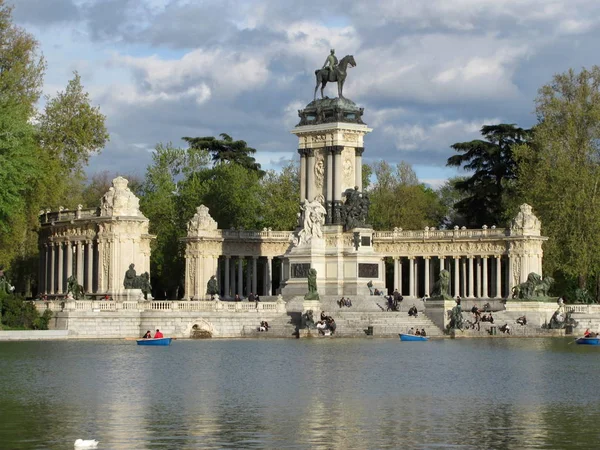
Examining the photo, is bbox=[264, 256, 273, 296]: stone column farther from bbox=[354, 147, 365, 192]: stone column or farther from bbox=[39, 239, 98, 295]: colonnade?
bbox=[39, 239, 98, 295]: colonnade

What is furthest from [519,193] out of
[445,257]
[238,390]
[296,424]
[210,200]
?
[296,424]

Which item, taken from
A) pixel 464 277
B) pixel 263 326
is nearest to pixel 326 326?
pixel 263 326

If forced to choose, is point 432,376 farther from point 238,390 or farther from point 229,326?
point 229,326

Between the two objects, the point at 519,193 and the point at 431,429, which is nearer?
the point at 431,429

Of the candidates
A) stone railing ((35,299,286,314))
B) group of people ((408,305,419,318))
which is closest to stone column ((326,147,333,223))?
stone railing ((35,299,286,314))

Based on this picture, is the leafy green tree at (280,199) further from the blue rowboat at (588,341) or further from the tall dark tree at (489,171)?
the blue rowboat at (588,341)

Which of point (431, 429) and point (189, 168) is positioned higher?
point (189, 168)

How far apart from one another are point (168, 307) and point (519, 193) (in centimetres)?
3539

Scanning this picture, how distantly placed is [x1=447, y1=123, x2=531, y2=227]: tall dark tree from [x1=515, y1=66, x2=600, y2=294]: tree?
739 cm

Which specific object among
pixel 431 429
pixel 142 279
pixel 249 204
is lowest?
pixel 431 429

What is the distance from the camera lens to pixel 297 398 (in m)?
39.3

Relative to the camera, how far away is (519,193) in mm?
101500

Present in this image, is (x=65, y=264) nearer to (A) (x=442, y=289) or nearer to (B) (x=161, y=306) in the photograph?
(B) (x=161, y=306)

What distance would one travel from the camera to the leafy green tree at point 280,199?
10909cm
